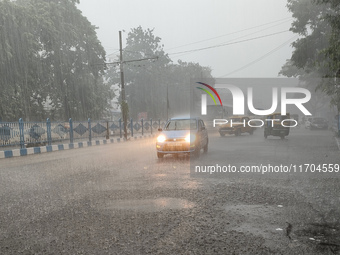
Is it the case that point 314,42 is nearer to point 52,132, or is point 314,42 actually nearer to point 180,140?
point 180,140

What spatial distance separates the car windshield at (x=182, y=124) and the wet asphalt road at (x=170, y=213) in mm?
4753

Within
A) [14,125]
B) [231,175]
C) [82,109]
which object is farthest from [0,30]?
[231,175]

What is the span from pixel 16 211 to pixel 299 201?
4.63 m

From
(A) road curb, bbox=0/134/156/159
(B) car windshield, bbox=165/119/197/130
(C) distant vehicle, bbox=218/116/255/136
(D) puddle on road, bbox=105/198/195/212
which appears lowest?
(A) road curb, bbox=0/134/156/159

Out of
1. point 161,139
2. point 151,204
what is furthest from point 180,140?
point 151,204

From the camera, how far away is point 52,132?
757 inches

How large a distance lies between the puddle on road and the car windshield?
24.5 ft

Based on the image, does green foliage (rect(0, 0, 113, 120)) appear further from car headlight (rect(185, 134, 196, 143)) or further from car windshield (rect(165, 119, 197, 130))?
car headlight (rect(185, 134, 196, 143))

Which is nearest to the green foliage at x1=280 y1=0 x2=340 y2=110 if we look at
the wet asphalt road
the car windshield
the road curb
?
the car windshield

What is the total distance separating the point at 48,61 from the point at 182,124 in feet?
79.4

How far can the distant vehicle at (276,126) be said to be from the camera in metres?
22.8

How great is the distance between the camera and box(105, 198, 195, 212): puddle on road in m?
5.26

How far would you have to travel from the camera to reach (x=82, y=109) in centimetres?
3494

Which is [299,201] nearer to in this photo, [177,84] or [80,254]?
[80,254]
